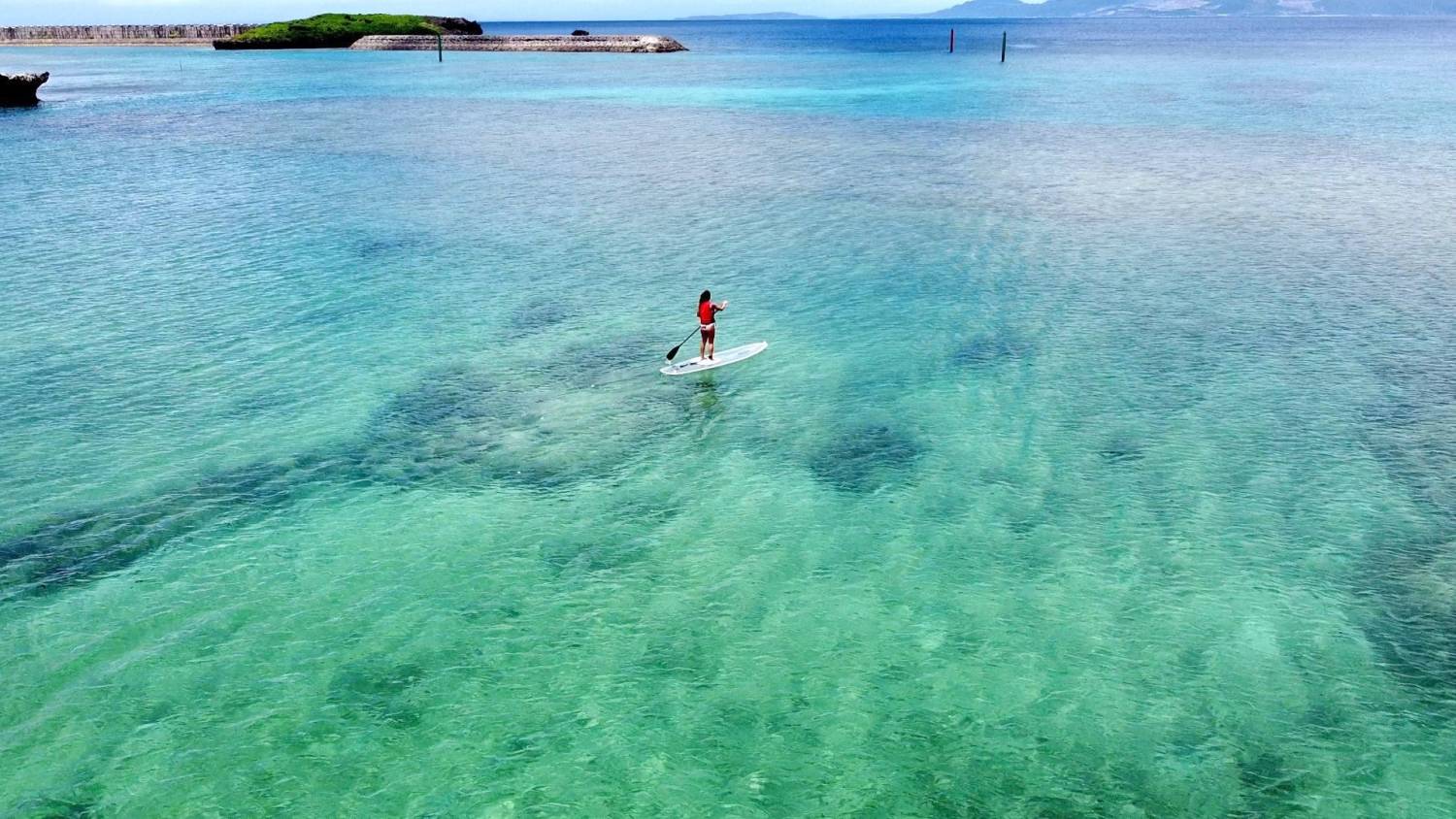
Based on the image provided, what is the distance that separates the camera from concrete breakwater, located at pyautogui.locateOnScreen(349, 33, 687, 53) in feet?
559

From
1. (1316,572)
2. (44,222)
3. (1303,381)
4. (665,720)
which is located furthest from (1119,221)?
(44,222)

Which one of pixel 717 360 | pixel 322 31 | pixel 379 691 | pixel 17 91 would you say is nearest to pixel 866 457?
pixel 717 360

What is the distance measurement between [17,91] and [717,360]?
312 feet

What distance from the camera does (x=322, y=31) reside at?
186m

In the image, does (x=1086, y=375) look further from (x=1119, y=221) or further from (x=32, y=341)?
(x=32, y=341)

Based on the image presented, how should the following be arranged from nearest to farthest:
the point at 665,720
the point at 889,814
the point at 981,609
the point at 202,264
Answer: the point at 889,814, the point at 665,720, the point at 981,609, the point at 202,264


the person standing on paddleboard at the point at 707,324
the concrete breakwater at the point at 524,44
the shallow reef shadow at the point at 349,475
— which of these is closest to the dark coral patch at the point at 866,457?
the shallow reef shadow at the point at 349,475

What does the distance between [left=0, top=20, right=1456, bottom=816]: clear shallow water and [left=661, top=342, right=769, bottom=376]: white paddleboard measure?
1.75 ft

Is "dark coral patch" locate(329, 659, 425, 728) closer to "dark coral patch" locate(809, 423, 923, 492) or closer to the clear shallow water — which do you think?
the clear shallow water

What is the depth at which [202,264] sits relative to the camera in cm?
3575

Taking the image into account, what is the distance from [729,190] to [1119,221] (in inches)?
740

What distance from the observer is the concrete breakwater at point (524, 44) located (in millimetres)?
170375

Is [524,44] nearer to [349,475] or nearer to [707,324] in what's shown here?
[707,324]

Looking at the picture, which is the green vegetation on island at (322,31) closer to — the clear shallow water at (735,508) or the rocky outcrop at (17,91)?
the rocky outcrop at (17,91)
